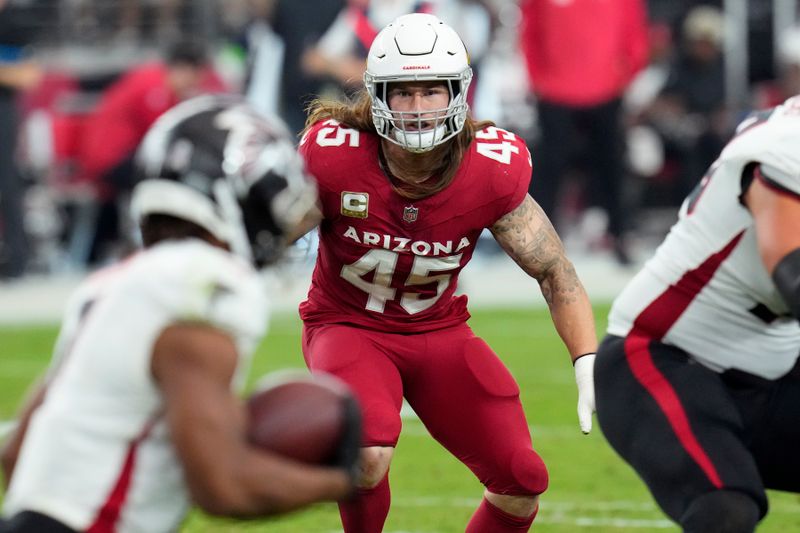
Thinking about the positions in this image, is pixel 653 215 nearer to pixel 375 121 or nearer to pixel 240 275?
pixel 375 121

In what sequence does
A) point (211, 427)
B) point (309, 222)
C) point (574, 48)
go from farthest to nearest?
1. point (574, 48)
2. point (309, 222)
3. point (211, 427)

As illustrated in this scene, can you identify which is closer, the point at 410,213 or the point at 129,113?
the point at 410,213

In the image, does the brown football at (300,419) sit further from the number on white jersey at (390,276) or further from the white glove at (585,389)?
the number on white jersey at (390,276)

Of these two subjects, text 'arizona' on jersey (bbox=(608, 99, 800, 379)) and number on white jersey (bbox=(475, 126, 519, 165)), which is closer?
text 'arizona' on jersey (bbox=(608, 99, 800, 379))

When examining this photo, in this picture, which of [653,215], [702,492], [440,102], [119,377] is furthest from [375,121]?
[653,215]

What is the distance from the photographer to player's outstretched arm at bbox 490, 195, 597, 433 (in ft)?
13.8

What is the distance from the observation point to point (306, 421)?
2.65 metres

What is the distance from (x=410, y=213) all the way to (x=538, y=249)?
375mm

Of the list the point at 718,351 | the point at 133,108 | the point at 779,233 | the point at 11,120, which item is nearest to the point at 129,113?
the point at 133,108

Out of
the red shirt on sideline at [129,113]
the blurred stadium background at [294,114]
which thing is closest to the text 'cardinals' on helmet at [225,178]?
the blurred stadium background at [294,114]

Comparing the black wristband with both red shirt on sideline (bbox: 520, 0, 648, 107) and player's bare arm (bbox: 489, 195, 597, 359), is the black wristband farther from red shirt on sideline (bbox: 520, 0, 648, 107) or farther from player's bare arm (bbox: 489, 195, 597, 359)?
red shirt on sideline (bbox: 520, 0, 648, 107)

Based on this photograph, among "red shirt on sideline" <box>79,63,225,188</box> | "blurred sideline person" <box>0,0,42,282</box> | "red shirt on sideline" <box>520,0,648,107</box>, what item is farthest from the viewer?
"red shirt on sideline" <box>79,63,225,188</box>

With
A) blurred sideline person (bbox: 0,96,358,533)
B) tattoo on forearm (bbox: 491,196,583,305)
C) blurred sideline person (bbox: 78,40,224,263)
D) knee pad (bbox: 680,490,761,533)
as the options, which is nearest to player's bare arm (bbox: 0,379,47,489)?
blurred sideline person (bbox: 0,96,358,533)

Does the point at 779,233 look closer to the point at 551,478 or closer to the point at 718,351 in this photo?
the point at 718,351
